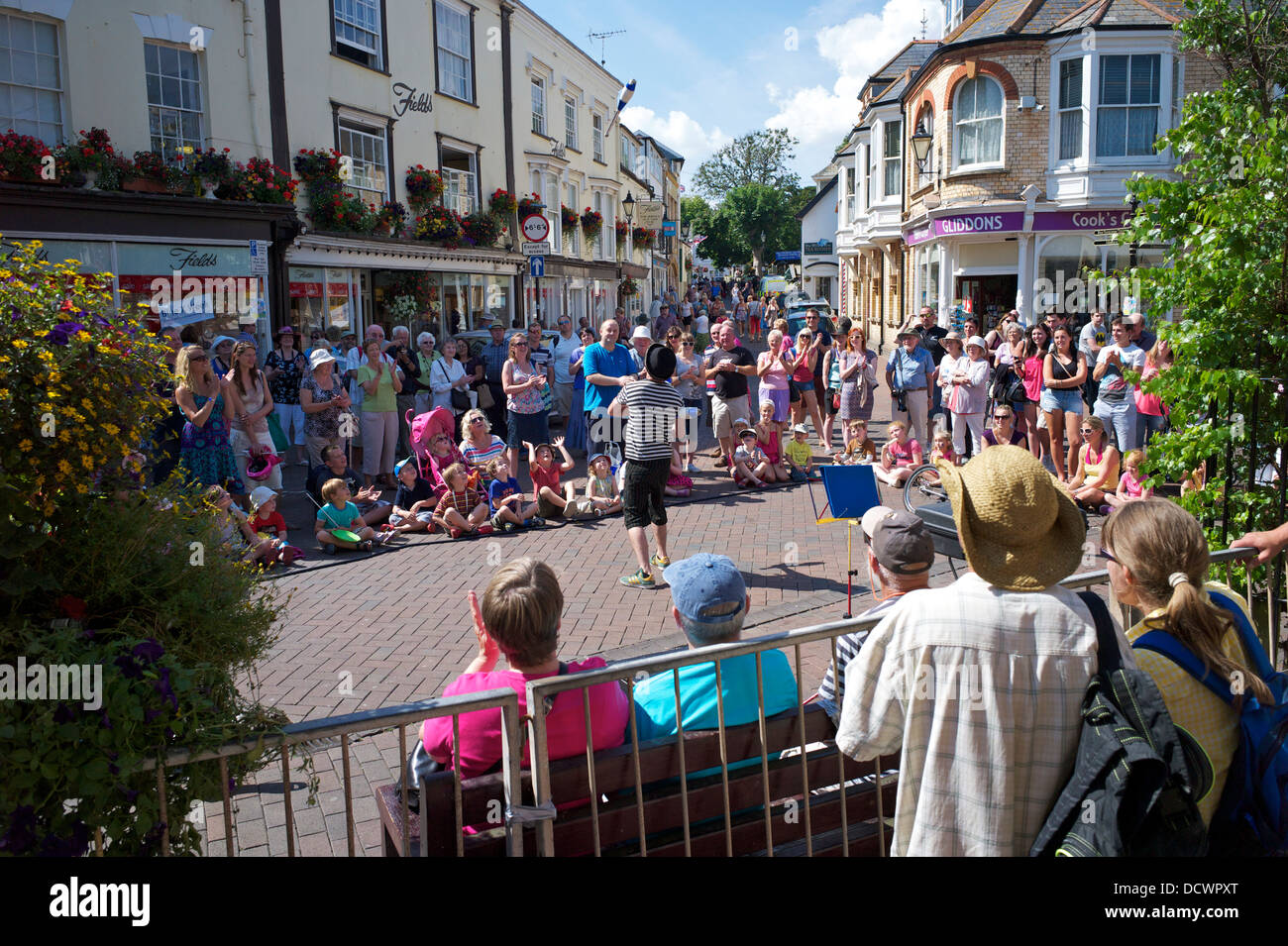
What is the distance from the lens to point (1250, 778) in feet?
7.88

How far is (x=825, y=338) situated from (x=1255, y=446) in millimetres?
10657

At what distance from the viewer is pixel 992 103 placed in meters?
22.7

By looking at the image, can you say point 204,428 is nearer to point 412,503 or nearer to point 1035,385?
point 412,503

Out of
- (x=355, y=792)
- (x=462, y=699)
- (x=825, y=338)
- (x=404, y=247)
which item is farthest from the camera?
(x=404, y=247)

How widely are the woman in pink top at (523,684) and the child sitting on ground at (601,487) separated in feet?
22.1

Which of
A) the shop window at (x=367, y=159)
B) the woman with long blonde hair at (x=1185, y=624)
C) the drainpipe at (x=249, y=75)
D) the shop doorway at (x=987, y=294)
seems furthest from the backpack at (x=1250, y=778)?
the shop doorway at (x=987, y=294)

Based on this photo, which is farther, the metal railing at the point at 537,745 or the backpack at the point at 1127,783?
the metal railing at the point at 537,745

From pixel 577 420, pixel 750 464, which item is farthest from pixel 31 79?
pixel 750 464

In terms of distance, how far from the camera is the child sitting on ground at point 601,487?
9.95m

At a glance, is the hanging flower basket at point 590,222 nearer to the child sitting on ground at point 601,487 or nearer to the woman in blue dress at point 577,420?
the woman in blue dress at point 577,420

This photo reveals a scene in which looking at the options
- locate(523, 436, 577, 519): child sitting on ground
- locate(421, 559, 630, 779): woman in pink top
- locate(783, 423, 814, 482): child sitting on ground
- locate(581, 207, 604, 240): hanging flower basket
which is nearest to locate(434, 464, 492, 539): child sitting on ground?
locate(523, 436, 577, 519): child sitting on ground

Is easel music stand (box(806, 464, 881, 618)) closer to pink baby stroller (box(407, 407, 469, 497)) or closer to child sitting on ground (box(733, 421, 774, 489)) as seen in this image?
pink baby stroller (box(407, 407, 469, 497))

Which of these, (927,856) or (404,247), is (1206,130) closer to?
(927,856)

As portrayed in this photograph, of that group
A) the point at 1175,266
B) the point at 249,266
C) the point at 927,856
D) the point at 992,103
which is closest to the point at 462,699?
the point at 927,856
